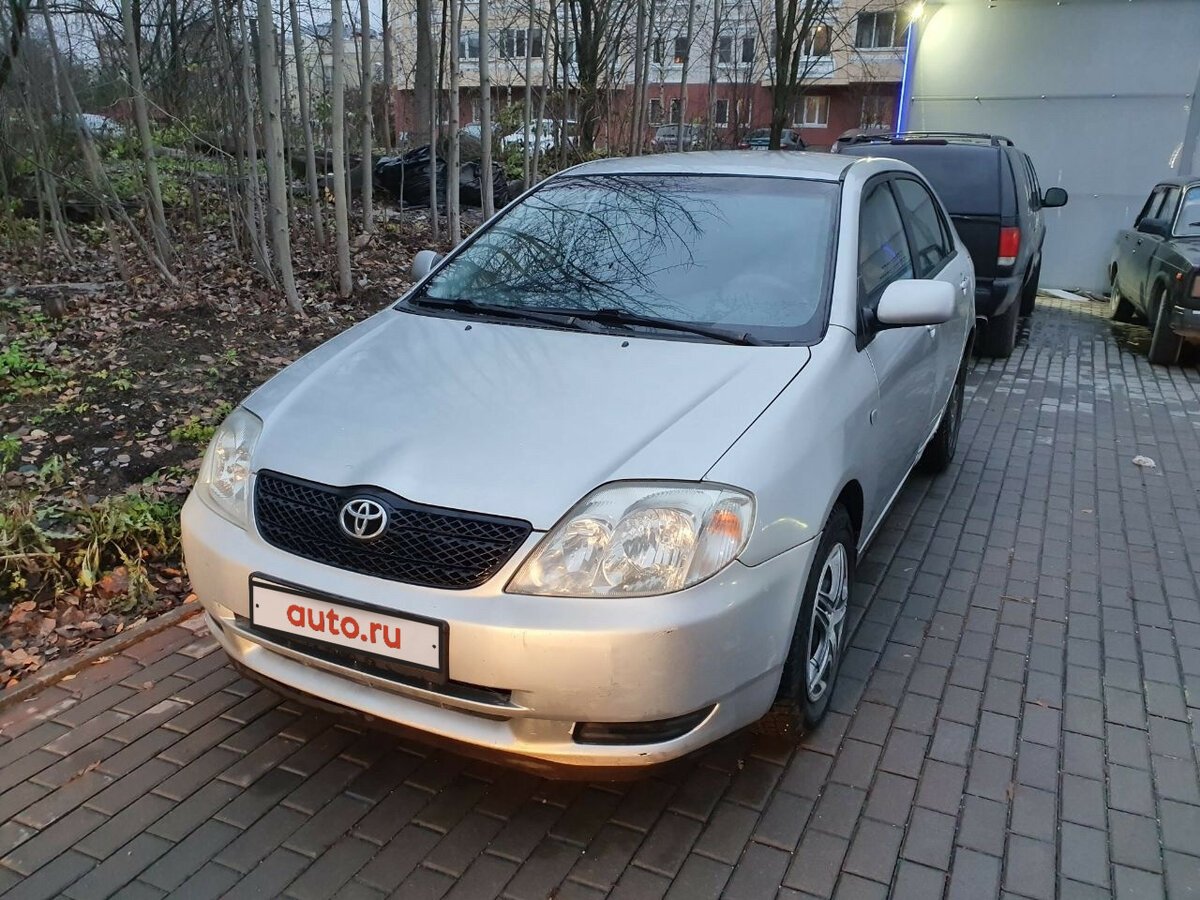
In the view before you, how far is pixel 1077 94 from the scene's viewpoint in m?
11.6

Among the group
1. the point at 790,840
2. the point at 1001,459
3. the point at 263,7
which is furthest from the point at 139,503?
the point at 1001,459

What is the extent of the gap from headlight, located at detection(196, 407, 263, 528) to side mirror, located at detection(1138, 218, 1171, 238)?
8.57 m

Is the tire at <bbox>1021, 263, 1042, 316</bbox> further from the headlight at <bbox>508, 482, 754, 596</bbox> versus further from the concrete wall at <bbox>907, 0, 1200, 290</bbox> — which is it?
the headlight at <bbox>508, 482, 754, 596</bbox>

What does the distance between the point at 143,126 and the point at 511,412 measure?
606 centimetres

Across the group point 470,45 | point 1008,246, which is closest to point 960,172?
point 1008,246

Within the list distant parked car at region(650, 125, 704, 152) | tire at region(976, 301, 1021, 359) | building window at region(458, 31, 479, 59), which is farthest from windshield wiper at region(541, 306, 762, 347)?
building window at region(458, 31, 479, 59)

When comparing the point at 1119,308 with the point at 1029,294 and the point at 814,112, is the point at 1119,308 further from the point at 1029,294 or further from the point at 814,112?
the point at 814,112

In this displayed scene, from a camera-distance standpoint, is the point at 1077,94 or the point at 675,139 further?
the point at 675,139

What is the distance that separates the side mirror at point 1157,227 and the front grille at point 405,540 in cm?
848

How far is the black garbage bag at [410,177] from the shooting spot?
13.1m

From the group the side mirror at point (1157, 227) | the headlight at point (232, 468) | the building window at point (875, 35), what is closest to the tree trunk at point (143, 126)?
the headlight at point (232, 468)

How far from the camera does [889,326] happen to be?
3146 millimetres

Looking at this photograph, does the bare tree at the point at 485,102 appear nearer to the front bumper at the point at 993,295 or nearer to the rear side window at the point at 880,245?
the front bumper at the point at 993,295

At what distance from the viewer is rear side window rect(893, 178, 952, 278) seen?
4285 millimetres
